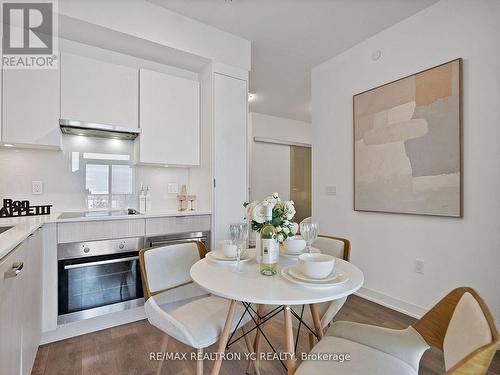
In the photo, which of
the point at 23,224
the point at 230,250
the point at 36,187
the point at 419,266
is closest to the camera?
the point at 230,250

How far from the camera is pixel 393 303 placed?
8.17 ft

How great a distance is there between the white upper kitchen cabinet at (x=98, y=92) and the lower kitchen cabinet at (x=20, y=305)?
1.06m

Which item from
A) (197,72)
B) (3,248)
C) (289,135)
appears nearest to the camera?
(3,248)

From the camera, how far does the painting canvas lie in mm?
2068

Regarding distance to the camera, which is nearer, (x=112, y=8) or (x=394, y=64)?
(x=112, y=8)

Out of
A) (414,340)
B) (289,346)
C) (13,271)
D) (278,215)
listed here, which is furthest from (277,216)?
(13,271)

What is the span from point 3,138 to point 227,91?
186cm

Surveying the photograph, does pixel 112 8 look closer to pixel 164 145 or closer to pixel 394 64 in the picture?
pixel 164 145

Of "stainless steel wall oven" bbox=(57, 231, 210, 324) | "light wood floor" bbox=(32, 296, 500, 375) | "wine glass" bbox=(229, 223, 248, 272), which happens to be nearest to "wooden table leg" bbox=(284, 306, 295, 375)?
"wine glass" bbox=(229, 223, 248, 272)

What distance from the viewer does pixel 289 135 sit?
18.9 feet

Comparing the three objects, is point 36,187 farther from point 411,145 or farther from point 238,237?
point 411,145

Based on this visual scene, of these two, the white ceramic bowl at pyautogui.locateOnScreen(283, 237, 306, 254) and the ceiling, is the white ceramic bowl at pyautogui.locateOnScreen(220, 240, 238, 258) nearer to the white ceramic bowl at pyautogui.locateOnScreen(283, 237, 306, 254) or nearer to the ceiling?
the white ceramic bowl at pyautogui.locateOnScreen(283, 237, 306, 254)

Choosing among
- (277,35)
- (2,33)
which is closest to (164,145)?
(2,33)

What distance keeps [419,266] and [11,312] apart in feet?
9.08
